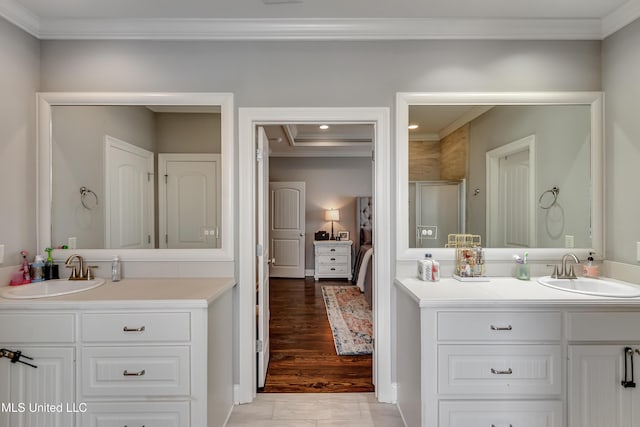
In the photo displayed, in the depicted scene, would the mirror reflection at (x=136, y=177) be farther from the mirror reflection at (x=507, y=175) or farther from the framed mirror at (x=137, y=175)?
the mirror reflection at (x=507, y=175)

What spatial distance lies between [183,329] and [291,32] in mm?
1960

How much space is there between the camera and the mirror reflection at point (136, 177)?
86.7 inches

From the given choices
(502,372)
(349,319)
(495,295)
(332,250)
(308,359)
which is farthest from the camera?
(332,250)

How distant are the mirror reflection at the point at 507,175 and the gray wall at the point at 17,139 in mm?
2565

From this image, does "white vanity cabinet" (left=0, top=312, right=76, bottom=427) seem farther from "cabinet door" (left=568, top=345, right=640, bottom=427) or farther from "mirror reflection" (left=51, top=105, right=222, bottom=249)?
"cabinet door" (left=568, top=345, right=640, bottom=427)

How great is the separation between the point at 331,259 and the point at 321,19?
15.2 ft

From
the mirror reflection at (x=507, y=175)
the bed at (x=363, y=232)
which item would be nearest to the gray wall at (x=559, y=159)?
the mirror reflection at (x=507, y=175)

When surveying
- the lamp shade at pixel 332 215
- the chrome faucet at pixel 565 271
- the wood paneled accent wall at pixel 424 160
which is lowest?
the chrome faucet at pixel 565 271

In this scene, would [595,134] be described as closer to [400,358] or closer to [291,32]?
[400,358]

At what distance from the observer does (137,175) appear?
7.37ft

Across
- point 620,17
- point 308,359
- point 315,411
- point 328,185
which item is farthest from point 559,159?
point 328,185

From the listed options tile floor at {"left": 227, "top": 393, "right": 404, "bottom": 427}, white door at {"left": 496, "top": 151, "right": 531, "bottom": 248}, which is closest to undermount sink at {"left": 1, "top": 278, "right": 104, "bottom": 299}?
tile floor at {"left": 227, "top": 393, "right": 404, "bottom": 427}

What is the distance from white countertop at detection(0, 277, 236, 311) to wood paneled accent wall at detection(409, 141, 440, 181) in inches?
58.6

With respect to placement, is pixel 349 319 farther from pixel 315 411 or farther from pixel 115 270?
pixel 115 270
